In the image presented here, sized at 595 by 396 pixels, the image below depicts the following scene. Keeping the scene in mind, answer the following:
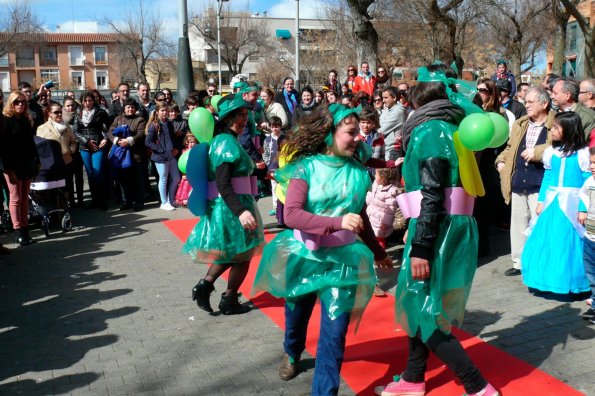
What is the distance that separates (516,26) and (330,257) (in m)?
31.1

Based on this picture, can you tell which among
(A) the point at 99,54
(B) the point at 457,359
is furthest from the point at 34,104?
(A) the point at 99,54

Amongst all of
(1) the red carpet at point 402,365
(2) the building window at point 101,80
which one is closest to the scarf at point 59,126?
(1) the red carpet at point 402,365

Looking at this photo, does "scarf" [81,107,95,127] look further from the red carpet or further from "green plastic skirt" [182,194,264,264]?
the red carpet

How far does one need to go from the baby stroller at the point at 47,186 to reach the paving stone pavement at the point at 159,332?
4.48ft

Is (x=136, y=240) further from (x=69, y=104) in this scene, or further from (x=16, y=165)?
(x=69, y=104)

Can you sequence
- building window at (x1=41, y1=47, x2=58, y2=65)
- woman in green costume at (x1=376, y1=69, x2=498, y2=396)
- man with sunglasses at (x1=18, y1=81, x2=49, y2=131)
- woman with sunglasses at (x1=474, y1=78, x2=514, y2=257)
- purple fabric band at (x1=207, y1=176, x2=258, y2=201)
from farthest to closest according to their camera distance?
building window at (x1=41, y1=47, x2=58, y2=65), man with sunglasses at (x1=18, y1=81, x2=49, y2=131), woman with sunglasses at (x1=474, y1=78, x2=514, y2=257), purple fabric band at (x1=207, y1=176, x2=258, y2=201), woman in green costume at (x1=376, y1=69, x2=498, y2=396)

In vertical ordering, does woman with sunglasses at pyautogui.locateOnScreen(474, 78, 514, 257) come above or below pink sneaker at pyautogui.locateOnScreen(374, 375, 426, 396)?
above

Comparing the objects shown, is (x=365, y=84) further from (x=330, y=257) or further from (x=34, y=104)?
(x=330, y=257)

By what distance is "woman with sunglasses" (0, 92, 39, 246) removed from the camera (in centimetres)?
741

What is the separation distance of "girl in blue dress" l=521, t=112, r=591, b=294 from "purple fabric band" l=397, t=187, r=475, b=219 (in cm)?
237

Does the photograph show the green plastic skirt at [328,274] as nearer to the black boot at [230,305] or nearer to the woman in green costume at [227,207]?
the woman in green costume at [227,207]

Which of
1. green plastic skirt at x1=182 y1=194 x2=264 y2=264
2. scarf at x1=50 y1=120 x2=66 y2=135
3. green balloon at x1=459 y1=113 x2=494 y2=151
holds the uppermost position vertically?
scarf at x1=50 y1=120 x2=66 y2=135

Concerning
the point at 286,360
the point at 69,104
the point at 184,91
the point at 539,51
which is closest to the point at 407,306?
the point at 286,360

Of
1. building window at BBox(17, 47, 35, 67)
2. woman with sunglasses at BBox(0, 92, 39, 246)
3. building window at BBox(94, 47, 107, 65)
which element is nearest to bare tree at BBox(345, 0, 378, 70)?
woman with sunglasses at BBox(0, 92, 39, 246)
